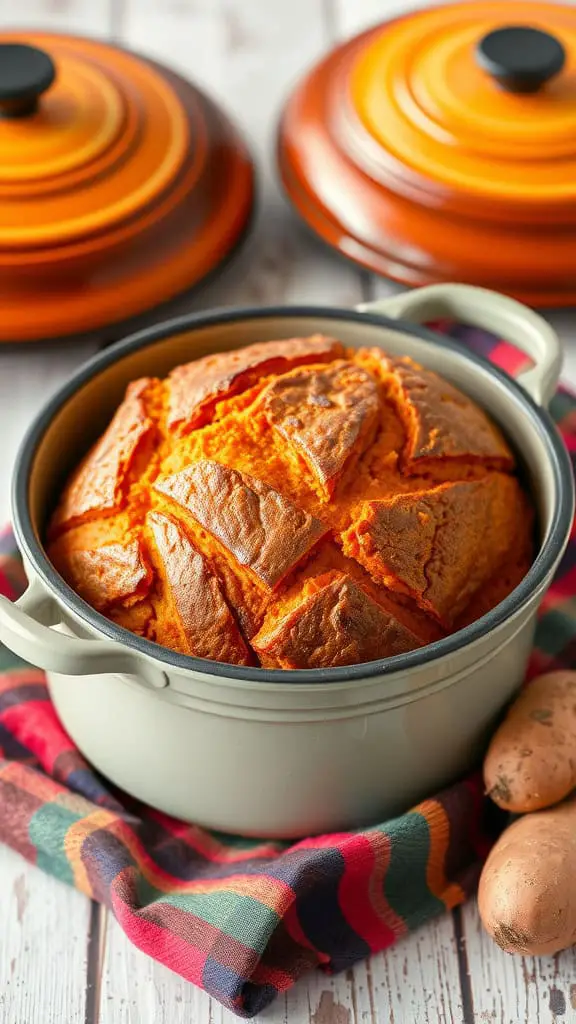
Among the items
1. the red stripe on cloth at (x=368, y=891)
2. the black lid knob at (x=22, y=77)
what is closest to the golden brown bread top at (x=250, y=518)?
the red stripe on cloth at (x=368, y=891)

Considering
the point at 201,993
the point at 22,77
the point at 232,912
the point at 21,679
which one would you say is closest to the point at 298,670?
the point at 232,912

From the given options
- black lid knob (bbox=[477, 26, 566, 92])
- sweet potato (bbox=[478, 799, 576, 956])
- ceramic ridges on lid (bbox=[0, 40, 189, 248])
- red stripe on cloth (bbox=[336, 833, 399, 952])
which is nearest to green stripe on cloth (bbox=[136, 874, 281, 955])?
red stripe on cloth (bbox=[336, 833, 399, 952])

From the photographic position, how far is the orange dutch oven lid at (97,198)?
2.00m

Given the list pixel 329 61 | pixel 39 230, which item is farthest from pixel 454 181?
pixel 39 230

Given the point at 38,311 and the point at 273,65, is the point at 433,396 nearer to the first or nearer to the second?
the point at 38,311

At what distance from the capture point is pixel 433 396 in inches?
58.9

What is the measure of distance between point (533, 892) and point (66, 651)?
0.53 meters

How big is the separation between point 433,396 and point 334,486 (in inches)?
7.8

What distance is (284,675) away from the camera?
4.03 ft

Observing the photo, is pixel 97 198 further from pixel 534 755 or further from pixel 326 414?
pixel 534 755

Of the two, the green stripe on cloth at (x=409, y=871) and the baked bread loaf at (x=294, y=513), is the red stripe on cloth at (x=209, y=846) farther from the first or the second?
the baked bread loaf at (x=294, y=513)

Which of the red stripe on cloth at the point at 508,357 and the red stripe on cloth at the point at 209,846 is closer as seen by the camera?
the red stripe on cloth at the point at 209,846

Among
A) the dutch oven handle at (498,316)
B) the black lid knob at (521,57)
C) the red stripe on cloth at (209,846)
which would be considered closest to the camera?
the red stripe on cloth at (209,846)

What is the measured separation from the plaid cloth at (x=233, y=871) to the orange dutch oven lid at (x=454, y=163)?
92 centimetres
